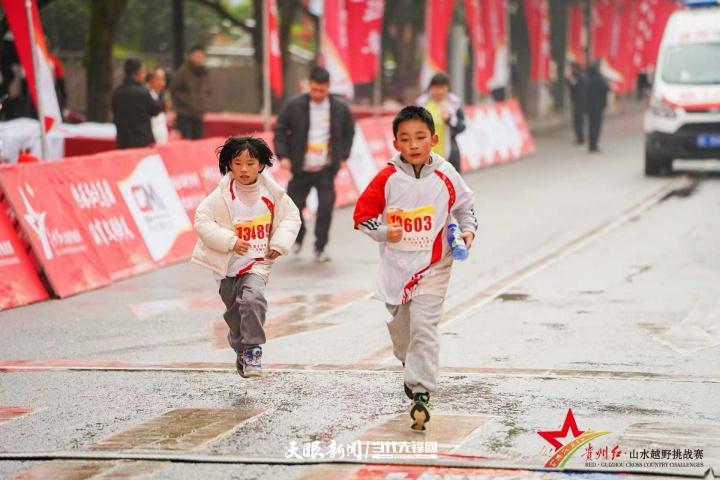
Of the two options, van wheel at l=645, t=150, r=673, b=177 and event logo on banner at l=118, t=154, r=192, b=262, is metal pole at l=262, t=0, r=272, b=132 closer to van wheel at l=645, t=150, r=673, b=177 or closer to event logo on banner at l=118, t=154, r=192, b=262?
event logo on banner at l=118, t=154, r=192, b=262

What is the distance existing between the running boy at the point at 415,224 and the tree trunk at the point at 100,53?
16712 millimetres

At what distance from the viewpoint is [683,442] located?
6559 mm

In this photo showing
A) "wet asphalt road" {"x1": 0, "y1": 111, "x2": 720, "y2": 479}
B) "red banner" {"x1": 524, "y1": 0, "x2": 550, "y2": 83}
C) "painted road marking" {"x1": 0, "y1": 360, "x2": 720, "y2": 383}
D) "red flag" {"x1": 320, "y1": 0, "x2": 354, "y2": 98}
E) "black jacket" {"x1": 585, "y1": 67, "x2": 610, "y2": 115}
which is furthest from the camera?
"red banner" {"x1": 524, "y1": 0, "x2": 550, "y2": 83}

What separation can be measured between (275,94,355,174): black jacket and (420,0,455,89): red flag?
483 inches

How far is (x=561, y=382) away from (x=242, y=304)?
1.81 m

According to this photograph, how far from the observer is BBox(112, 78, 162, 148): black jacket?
16844 mm

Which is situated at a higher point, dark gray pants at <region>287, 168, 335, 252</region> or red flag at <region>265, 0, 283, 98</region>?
red flag at <region>265, 0, 283, 98</region>

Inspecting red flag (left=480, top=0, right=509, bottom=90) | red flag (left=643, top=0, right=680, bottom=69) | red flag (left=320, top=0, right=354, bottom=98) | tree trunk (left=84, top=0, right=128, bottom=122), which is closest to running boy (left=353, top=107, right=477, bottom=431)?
red flag (left=320, top=0, right=354, bottom=98)

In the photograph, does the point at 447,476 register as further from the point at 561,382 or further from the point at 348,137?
the point at 348,137

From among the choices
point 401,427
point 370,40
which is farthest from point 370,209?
point 370,40

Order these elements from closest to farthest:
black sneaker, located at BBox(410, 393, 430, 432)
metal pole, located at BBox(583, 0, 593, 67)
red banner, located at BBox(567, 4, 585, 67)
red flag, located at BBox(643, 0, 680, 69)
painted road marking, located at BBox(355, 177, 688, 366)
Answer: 1. black sneaker, located at BBox(410, 393, 430, 432)
2. painted road marking, located at BBox(355, 177, 688, 366)
3. red banner, located at BBox(567, 4, 585, 67)
4. metal pole, located at BBox(583, 0, 593, 67)
5. red flag, located at BBox(643, 0, 680, 69)

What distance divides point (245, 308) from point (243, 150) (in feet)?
2.85

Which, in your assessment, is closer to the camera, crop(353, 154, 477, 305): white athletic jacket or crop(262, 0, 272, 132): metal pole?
crop(353, 154, 477, 305): white athletic jacket

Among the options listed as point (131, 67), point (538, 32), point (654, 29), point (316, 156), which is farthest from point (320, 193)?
point (654, 29)
